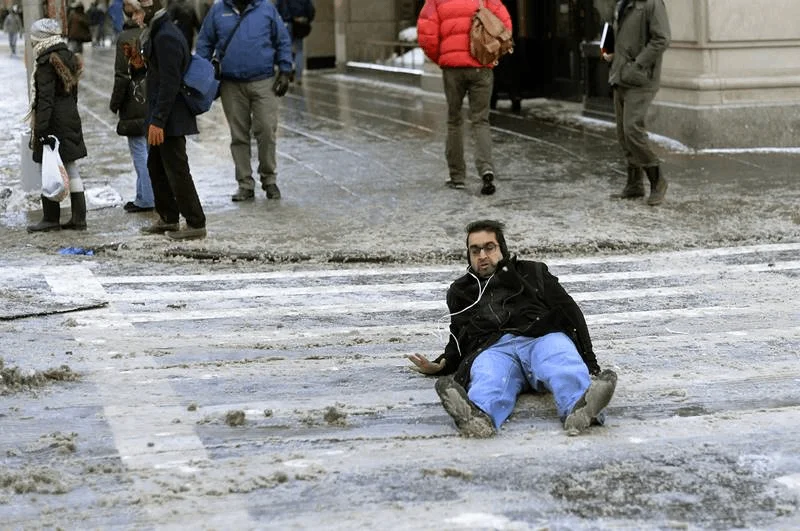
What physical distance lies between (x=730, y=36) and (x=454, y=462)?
1056 centimetres

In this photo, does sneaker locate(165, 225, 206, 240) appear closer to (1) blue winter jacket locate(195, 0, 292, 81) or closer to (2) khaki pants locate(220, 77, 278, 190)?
(2) khaki pants locate(220, 77, 278, 190)

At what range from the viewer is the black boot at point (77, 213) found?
11344 mm

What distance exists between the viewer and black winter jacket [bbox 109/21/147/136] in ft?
38.4

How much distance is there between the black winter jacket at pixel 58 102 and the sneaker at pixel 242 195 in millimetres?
1616

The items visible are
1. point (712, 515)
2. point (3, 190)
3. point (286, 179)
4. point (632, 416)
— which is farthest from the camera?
point (286, 179)

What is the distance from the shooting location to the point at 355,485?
17.2 feet

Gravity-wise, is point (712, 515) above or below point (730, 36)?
below

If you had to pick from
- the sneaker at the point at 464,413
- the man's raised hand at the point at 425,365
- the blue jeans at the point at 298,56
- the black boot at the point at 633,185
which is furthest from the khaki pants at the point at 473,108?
the blue jeans at the point at 298,56

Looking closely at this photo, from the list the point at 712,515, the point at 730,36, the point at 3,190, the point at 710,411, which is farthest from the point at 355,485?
the point at 730,36

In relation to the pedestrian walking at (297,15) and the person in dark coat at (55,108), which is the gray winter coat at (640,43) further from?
the pedestrian walking at (297,15)

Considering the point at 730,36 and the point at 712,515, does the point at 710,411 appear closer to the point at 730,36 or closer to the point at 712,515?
the point at 712,515

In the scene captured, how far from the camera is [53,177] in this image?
1110 centimetres

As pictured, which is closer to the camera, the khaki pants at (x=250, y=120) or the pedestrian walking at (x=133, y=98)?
the pedestrian walking at (x=133, y=98)

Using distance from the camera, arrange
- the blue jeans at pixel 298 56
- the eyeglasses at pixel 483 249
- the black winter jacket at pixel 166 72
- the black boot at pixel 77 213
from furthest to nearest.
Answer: the blue jeans at pixel 298 56 < the black boot at pixel 77 213 < the black winter jacket at pixel 166 72 < the eyeglasses at pixel 483 249
